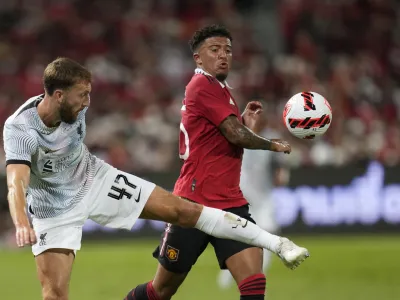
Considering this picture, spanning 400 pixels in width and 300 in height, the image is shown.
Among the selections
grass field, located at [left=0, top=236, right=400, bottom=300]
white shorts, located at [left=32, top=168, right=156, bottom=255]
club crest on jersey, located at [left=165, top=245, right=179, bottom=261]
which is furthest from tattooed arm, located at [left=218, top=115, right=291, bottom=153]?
grass field, located at [left=0, top=236, right=400, bottom=300]

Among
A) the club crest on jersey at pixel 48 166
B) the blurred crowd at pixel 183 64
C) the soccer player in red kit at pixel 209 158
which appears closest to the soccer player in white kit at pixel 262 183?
the soccer player in red kit at pixel 209 158

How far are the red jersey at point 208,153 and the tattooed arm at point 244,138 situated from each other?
3.5 inches

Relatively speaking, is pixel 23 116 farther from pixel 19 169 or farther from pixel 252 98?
pixel 252 98

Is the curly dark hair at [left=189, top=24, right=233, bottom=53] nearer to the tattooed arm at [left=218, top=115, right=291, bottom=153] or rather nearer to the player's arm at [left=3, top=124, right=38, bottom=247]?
the tattooed arm at [left=218, top=115, right=291, bottom=153]

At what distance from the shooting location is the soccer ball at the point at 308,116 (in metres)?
6.69

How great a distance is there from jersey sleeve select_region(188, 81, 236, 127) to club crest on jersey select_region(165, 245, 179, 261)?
100 cm

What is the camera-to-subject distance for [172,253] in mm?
6656

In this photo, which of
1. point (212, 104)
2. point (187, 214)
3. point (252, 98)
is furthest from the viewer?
point (252, 98)

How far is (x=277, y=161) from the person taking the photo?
10703 mm

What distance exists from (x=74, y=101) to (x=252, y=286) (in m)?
1.84

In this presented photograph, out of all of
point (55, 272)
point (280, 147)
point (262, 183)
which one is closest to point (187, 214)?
point (280, 147)

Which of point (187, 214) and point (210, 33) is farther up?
point (210, 33)

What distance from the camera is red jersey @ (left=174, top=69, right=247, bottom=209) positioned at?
6.67 metres

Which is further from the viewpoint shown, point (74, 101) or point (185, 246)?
point (185, 246)
